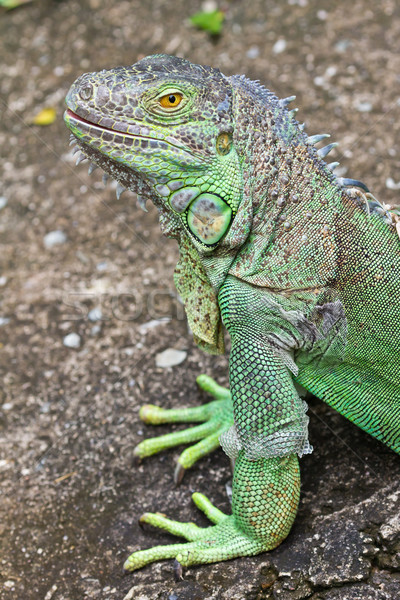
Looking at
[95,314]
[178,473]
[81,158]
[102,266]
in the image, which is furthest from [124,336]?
[81,158]

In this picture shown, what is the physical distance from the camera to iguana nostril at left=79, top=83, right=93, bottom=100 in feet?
10.7

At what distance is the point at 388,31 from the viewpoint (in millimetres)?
7344

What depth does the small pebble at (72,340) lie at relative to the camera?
5438mm

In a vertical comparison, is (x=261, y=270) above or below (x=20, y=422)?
above

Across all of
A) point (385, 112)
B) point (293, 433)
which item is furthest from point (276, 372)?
point (385, 112)

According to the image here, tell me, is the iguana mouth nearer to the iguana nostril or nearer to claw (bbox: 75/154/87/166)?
the iguana nostril

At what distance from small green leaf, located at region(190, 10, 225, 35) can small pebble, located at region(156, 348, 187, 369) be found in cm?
475

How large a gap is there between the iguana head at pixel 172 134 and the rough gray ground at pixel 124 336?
69.3 inches

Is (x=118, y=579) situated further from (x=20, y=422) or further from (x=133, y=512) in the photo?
(x=20, y=422)

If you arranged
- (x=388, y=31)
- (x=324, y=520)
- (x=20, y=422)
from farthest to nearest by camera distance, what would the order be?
1. (x=388, y=31)
2. (x=20, y=422)
3. (x=324, y=520)

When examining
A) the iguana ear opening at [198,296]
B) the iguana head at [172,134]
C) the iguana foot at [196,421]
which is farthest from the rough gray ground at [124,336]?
the iguana head at [172,134]

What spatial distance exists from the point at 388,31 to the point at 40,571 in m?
6.67

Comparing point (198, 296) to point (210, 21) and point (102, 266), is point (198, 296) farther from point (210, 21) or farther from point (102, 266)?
point (210, 21)

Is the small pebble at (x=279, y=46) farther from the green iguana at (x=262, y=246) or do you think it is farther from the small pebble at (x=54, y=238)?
the green iguana at (x=262, y=246)
